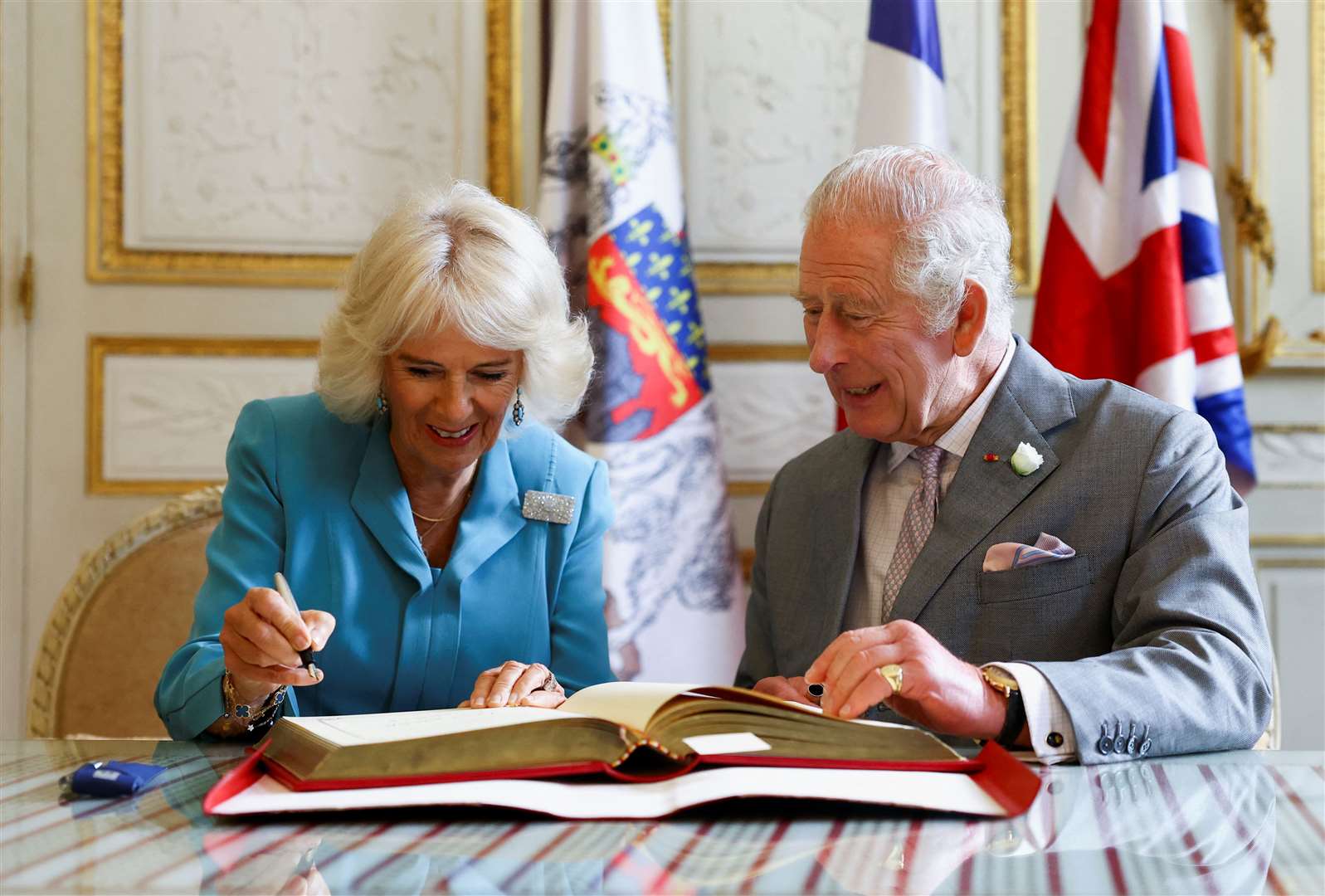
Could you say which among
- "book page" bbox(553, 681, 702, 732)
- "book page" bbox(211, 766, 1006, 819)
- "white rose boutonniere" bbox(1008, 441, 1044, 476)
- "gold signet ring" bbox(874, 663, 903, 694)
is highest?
"white rose boutonniere" bbox(1008, 441, 1044, 476)

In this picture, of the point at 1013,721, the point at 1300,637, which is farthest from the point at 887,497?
the point at 1300,637

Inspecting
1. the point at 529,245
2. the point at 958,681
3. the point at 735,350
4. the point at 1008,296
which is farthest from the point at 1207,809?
the point at 735,350

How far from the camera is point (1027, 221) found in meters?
3.10

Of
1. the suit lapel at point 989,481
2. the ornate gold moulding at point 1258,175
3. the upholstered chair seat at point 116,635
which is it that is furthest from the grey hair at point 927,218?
the ornate gold moulding at point 1258,175

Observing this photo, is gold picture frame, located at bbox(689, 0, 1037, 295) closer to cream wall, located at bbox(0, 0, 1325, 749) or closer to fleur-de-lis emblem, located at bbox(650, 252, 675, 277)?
cream wall, located at bbox(0, 0, 1325, 749)

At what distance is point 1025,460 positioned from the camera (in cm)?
164

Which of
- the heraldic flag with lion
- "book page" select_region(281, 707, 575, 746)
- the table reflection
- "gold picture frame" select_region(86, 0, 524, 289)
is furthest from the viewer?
"gold picture frame" select_region(86, 0, 524, 289)

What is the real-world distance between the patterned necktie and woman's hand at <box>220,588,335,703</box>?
0.77 meters

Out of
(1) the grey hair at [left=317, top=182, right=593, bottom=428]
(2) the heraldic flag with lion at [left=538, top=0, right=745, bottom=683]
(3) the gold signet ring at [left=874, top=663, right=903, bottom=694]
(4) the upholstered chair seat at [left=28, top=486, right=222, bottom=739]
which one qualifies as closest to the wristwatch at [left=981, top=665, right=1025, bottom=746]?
(3) the gold signet ring at [left=874, top=663, right=903, bottom=694]

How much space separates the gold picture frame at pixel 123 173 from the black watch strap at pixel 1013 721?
205 centimetres

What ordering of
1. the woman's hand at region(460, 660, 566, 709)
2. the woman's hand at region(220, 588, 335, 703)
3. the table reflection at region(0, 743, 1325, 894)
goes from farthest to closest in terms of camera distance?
the woman's hand at region(460, 660, 566, 709) < the woman's hand at region(220, 588, 335, 703) < the table reflection at region(0, 743, 1325, 894)

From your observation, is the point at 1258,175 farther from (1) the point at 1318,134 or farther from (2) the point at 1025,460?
(2) the point at 1025,460

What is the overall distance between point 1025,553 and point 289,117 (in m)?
2.12

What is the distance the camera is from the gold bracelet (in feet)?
4.76
